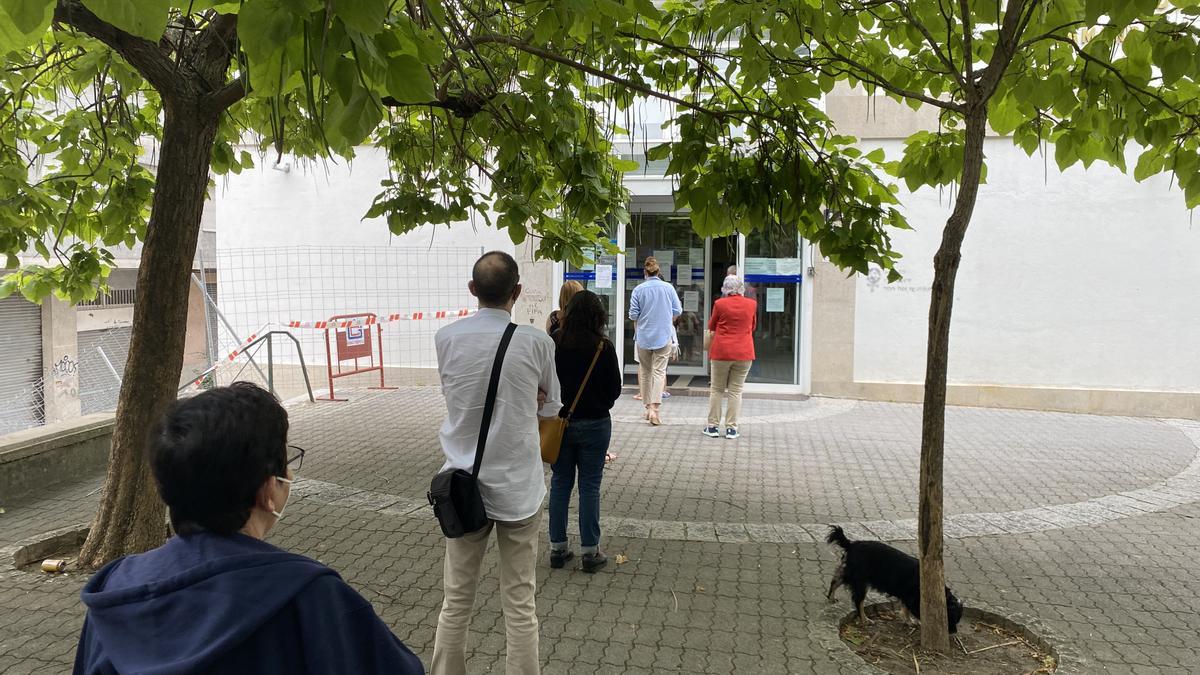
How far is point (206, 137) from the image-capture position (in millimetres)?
4316

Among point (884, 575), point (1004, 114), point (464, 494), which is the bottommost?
point (884, 575)

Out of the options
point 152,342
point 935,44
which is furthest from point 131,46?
point 935,44

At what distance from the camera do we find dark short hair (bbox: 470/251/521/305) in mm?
3146

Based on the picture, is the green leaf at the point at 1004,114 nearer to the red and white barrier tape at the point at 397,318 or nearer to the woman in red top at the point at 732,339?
the woman in red top at the point at 732,339

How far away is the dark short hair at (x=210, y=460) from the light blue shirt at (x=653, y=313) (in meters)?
7.82

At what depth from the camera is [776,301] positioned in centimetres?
1140

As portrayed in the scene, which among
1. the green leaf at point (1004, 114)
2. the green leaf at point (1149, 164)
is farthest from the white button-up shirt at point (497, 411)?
the green leaf at point (1149, 164)

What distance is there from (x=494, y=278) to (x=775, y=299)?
8.85 meters

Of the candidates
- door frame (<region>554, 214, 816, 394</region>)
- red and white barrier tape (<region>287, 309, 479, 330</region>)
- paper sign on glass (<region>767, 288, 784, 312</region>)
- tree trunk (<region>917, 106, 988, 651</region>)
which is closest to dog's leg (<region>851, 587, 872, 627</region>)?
tree trunk (<region>917, 106, 988, 651</region>)

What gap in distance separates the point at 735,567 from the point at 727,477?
225cm

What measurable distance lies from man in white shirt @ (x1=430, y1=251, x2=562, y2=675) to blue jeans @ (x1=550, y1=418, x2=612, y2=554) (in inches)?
50.9

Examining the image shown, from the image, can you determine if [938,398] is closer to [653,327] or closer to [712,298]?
[653,327]

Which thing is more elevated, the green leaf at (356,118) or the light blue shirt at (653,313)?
the green leaf at (356,118)

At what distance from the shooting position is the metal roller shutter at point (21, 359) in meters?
14.1
